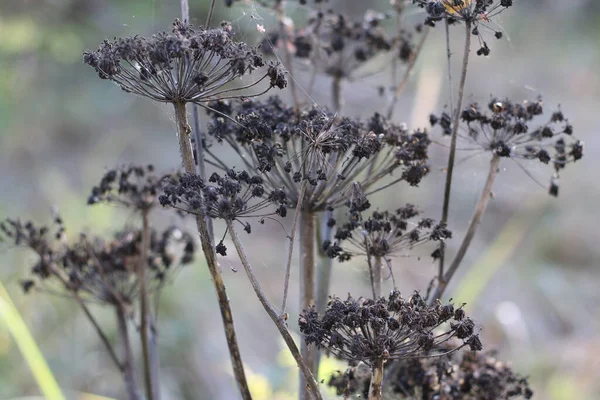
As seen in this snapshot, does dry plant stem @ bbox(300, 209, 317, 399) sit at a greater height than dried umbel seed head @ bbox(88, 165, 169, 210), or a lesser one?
lesser

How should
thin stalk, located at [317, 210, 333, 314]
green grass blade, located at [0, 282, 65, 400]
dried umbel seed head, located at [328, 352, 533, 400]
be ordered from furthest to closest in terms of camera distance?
green grass blade, located at [0, 282, 65, 400] → thin stalk, located at [317, 210, 333, 314] → dried umbel seed head, located at [328, 352, 533, 400]

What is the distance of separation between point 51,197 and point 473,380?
19.9ft

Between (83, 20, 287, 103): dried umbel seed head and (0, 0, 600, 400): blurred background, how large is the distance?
114 centimetres

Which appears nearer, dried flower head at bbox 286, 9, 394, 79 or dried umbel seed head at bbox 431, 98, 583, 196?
dried umbel seed head at bbox 431, 98, 583, 196

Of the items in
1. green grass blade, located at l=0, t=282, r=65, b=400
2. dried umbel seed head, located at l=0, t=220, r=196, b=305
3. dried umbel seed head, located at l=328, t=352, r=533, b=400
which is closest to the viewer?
dried umbel seed head, located at l=328, t=352, r=533, b=400

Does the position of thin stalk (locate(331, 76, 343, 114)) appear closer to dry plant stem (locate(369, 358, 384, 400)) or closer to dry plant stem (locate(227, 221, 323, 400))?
dry plant stem (locate(227, 221, 323, 400))

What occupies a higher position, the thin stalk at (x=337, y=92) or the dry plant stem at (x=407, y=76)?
the thin stalk at (x=337, y=92)

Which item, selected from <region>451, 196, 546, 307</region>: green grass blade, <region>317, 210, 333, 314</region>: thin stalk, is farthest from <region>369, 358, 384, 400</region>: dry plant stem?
<region>451, 196, 546, 307</region>: green grass blade

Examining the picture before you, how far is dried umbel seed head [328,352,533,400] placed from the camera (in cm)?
170

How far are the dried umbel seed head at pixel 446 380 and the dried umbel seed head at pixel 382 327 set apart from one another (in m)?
0.34

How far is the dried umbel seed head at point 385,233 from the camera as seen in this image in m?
1.58

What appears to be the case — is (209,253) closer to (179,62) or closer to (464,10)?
(179,62)

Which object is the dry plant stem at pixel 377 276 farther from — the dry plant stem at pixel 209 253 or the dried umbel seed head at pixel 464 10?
the dried umbel seed head at pixel 464 10

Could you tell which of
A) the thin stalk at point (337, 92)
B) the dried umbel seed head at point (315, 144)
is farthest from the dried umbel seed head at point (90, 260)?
the thin stalk at point (337, 92)
